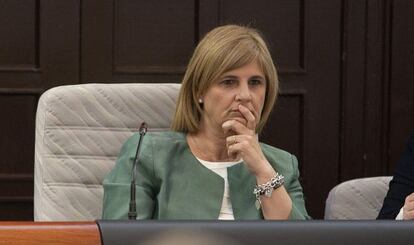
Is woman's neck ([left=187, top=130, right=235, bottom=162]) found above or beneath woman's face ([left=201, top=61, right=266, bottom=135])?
beneath

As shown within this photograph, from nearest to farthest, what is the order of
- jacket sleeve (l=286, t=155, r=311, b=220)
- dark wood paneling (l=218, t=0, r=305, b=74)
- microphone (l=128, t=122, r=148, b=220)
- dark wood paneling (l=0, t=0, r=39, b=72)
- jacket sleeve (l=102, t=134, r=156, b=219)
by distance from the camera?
microphone (l=128, t=122, r=148, b=220), jacket sleeve (l=102, t=134, r=156, b=219), jacket sleeve (l=286, t=155, r=311, b=220), dark wood paneling (l=0, t=0, r=39, b=72), dark wood paneling (l=218, t=0, r=305, b=74)

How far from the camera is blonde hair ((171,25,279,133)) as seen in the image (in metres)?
3.33

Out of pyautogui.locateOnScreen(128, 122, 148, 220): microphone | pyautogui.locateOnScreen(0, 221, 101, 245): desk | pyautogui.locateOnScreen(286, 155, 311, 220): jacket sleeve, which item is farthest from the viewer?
pyautogui.locateOnScreen(286, 155, 311, 220): jacket sleeve

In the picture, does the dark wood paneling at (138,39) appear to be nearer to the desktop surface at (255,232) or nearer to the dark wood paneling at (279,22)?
the dark wood paneling at (279,22)

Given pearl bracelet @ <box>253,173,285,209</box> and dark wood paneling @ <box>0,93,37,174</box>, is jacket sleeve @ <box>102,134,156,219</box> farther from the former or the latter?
dark wood paneling @ <box>0,93,37,174</box>

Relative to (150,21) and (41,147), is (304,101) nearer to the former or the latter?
(150,21)

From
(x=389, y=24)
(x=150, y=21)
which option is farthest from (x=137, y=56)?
(x=389, y=24)

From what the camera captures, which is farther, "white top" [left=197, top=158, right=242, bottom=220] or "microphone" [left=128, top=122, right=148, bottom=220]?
"white top" [left=197, top=158, right=242, bottom=220]

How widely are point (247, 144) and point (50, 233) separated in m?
1.51

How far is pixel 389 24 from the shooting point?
489 cm

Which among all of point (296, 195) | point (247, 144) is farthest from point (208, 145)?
point (296, 195)

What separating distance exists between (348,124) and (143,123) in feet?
5.60

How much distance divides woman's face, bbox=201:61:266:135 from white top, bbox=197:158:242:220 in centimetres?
11

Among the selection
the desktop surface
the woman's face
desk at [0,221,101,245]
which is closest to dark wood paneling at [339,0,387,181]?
the woman's face
